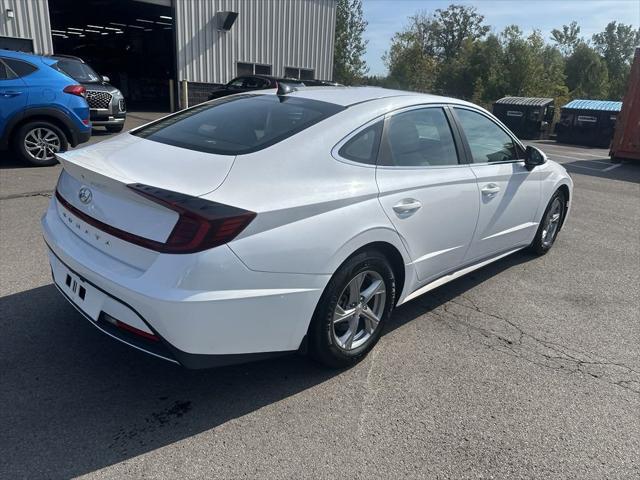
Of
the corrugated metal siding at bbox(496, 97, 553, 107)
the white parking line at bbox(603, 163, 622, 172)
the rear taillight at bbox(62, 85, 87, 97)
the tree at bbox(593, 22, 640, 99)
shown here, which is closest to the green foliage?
the tree at bbox(593, 22, 640, 99)

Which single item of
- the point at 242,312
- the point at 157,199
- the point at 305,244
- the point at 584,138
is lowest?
the point at 584,138

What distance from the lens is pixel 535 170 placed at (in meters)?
4.70

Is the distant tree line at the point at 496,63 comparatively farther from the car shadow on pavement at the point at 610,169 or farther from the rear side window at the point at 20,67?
the rear side window at the point at 20,67

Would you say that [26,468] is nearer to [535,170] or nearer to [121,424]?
[121,424]

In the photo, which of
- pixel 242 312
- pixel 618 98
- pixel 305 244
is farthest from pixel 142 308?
pixel 618 98

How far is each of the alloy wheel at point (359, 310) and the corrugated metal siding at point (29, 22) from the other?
1534 centimetres

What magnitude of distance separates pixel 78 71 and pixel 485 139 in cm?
1067

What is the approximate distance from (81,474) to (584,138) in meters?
24.2

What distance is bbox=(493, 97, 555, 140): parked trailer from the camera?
23.6 meters

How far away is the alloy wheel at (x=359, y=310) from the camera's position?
2982 millimetres

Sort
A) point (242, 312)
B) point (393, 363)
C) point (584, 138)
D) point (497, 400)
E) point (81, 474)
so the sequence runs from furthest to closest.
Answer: point (584, 138), point (393, 363), point (497, 400), point (242, 312), point (81, 474)

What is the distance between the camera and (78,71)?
11.8 meters

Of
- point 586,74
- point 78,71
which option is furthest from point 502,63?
point 78,71

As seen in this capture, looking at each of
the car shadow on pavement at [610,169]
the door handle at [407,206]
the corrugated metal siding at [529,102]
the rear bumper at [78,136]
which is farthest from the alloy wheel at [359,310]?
the corrugated metal siding at [529,102]
